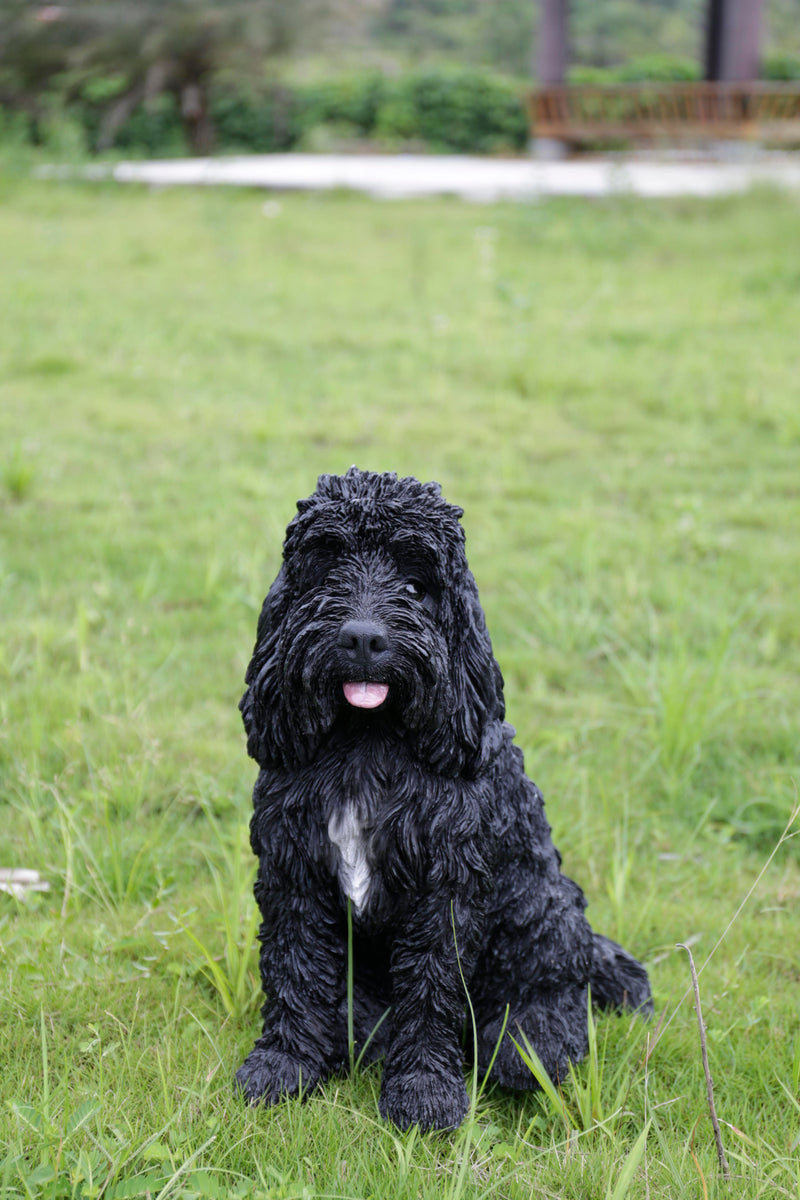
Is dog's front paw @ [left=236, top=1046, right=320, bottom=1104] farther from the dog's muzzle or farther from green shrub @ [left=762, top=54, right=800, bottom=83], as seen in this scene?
green shrub @ [left=762, top=54, right=800, bottom=83]

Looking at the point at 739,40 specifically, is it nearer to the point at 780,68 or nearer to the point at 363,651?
the point at 780,68

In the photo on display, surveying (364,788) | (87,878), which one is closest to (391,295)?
(87,878)

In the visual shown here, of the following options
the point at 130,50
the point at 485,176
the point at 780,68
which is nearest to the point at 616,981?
the point at 485,176

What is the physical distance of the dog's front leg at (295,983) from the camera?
218 cm

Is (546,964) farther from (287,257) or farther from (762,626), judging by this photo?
(287,257)

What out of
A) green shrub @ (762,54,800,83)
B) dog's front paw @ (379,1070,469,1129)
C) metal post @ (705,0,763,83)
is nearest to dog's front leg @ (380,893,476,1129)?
dog's front paw @ (379,1070,469,1129)

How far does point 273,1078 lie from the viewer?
86.7 inches

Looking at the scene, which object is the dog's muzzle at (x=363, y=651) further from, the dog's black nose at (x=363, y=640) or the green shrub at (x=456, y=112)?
the green shrub at (x=456, y=112)

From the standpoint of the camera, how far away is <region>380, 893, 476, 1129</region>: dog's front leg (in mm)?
2133

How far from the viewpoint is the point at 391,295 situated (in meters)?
10.1

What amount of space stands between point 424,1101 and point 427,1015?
0.15m

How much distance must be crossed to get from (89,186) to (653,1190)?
54.7 feet

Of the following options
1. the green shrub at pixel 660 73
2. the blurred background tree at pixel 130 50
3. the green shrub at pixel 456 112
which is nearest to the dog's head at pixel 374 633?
the blurred background tree at pixel 130 50

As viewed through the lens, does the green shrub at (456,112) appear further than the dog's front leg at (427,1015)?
Yes
